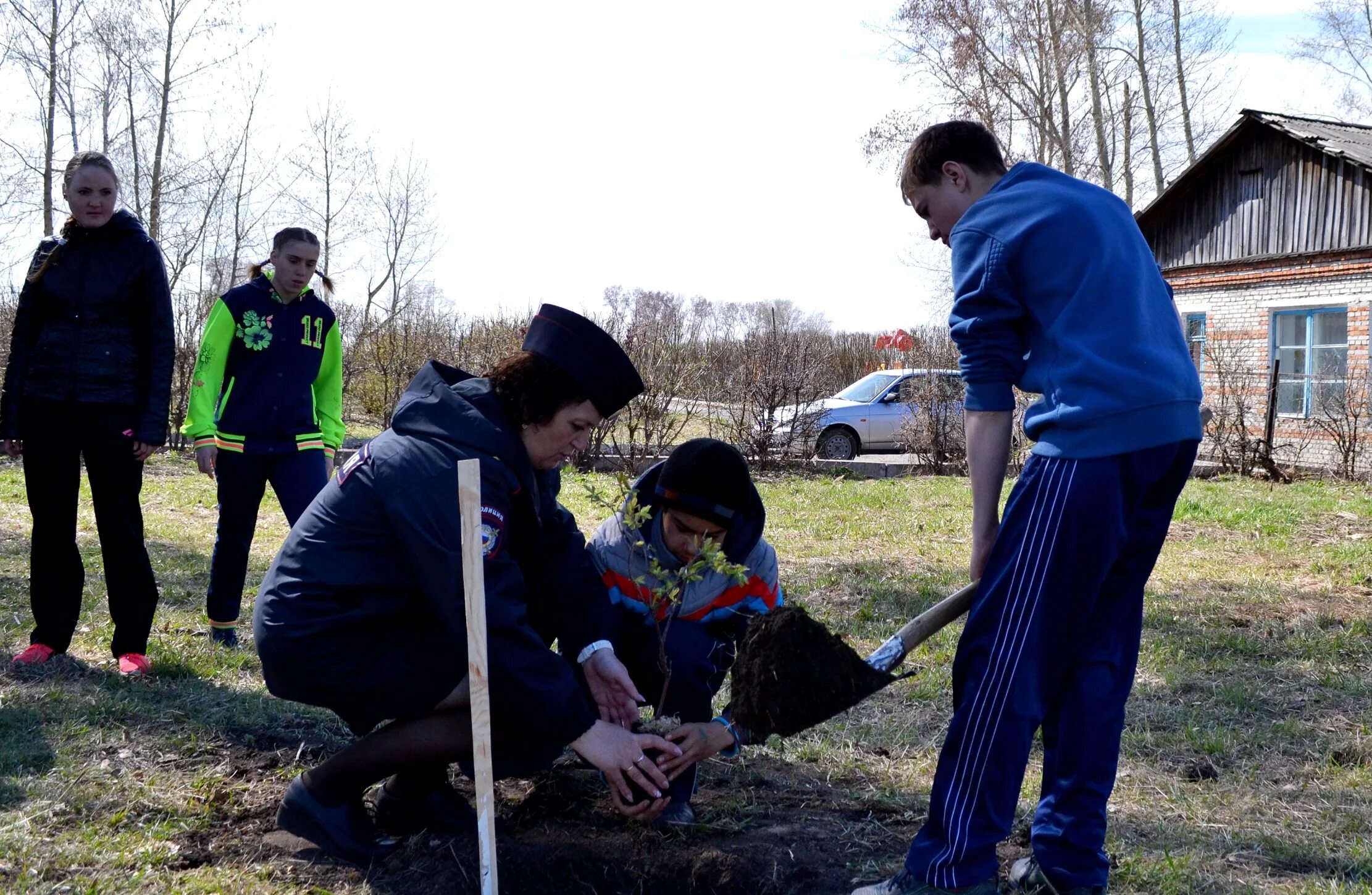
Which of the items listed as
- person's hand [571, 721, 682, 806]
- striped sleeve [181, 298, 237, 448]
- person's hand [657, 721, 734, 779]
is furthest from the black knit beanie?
striped sleeve [181, 298, 237, 448]

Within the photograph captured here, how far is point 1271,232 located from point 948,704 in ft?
51.3

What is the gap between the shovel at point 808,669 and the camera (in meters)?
2.54

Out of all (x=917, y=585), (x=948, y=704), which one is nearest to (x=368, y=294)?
(x=917, y=585)

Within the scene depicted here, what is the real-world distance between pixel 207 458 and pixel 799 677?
9.66 ft

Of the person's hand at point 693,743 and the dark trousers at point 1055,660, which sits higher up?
the dark trousers at point 1055,660

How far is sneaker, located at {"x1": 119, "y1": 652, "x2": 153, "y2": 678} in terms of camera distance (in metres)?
4.10

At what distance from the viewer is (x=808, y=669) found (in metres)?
2.58

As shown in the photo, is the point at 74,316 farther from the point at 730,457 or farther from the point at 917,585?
the point at 917,585

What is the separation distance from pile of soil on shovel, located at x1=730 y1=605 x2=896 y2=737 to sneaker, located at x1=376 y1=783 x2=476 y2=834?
80cm

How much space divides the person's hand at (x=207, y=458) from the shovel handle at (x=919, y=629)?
3035 mm

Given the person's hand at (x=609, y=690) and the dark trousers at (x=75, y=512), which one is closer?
the person's hand at (x=609, y=690)

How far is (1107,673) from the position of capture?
237cm

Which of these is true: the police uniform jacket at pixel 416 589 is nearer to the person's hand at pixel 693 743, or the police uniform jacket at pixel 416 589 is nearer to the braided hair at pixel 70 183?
the person's hand at pixel 693 743

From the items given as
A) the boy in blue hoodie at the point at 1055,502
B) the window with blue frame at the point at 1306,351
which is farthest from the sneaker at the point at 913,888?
the window with blue frame at the point at 1306,351
